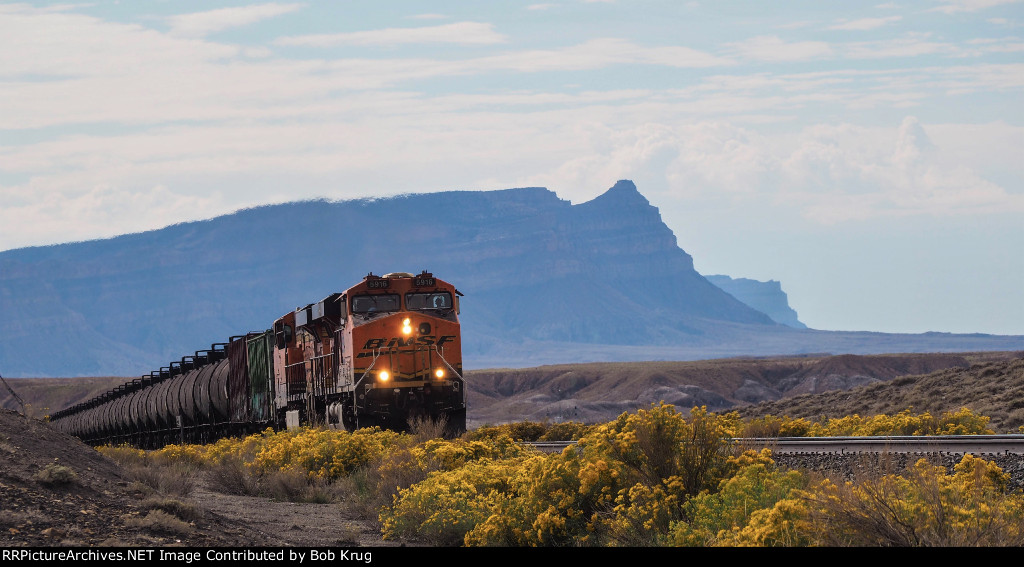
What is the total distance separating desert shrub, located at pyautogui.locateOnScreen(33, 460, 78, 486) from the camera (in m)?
12.6

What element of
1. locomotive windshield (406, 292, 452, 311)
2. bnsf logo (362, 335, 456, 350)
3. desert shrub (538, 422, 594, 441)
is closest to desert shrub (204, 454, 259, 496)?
bnsf logo (362, 335, 456, 350)

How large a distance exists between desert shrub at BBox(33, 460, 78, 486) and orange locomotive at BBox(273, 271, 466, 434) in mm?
10932

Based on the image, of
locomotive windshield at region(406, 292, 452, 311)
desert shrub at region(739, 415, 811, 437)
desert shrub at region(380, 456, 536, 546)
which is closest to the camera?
desert shrub at region(380, 456, 536, 546)

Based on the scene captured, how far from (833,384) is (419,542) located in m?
84.2

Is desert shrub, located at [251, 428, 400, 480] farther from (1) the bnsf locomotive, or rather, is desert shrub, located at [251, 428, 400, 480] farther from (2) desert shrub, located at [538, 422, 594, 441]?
(2) desert shrub, located at [538, 422, 594, 441]

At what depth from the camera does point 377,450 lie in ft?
65.4

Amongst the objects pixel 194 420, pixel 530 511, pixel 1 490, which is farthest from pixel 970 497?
pixel 194 420

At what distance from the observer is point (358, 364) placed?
78.5 ft

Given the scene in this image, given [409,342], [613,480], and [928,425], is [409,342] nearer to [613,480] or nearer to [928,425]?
[928,425]

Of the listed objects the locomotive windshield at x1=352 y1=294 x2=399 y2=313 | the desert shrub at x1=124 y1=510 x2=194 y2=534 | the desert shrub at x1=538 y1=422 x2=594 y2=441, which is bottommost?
the desert shrub at x1=538 y1=422 x2=594 y2=441

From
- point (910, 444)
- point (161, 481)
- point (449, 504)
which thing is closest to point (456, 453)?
point (449, 504)

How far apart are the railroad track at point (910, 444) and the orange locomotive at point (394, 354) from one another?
29.3 feet
